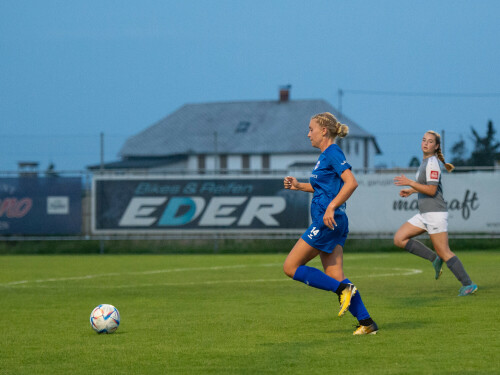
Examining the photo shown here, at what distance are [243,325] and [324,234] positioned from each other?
164 centimetres

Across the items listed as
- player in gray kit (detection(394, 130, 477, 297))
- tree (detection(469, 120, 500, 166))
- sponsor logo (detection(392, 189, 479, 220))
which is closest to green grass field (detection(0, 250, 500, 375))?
player in gray kit (detection(394, 130, 477, 297))

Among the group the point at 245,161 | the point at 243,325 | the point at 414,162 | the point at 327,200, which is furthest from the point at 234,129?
the point at 327,200

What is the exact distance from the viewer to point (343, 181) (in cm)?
757

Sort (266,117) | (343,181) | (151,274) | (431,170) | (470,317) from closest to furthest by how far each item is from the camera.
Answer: (343,181), (470,317), (431,170), (151,274), (266,117)

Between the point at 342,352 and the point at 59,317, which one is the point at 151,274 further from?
the point at 342,352

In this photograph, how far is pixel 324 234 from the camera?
7477 millimetres

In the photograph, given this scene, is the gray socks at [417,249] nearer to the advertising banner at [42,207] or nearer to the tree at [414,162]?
the tree at [414,162]

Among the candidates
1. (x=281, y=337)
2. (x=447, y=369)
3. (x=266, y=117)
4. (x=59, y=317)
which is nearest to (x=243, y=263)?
(x=59, y=317)

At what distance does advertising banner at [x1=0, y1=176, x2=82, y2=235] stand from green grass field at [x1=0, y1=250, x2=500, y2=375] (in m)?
7.34

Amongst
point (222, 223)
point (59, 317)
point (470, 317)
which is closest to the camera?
point (470, 317)

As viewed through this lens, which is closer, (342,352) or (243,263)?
(342,352)

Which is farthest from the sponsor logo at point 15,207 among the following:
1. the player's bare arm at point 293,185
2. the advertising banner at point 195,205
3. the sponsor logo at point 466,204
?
the player's bare arm at point 293,185

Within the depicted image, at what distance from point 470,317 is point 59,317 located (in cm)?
449

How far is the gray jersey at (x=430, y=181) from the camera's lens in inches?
425
